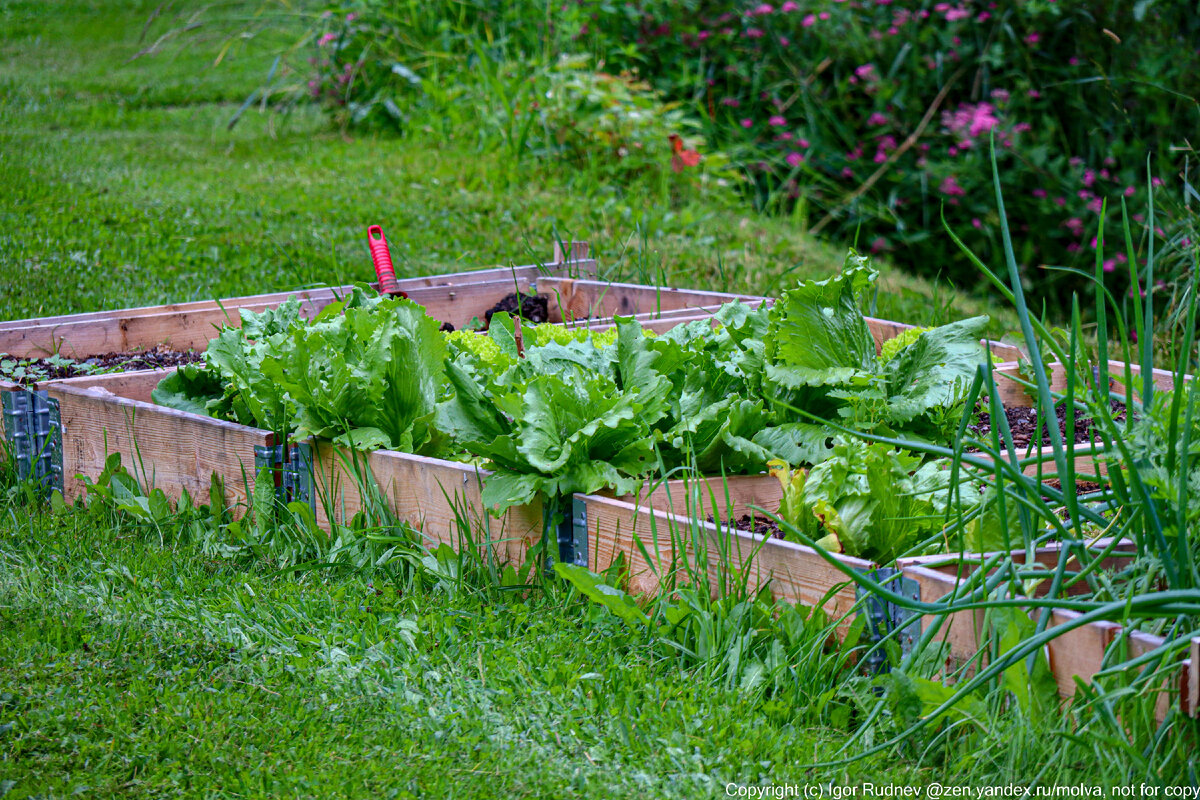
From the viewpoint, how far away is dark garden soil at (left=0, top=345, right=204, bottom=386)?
13.1 ft

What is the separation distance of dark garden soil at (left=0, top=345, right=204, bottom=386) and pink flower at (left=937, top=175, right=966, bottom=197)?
5.82 m

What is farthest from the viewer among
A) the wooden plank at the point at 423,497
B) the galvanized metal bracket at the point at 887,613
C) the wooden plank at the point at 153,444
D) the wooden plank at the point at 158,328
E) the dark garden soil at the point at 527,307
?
the dark garden soil at the point at 527,307

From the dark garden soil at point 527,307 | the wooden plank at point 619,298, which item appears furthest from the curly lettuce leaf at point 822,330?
the dark garden soil at point 527,307

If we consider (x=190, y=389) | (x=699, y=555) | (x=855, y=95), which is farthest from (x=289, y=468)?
(x=855, y=95)

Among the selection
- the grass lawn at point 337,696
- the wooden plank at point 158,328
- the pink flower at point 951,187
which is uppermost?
A: the pink flower at point 951,187

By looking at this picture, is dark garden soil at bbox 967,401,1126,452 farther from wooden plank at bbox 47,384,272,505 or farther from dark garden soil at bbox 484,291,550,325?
dark garden soil at bbox 484,291,550,325

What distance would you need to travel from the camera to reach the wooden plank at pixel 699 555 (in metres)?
2.36

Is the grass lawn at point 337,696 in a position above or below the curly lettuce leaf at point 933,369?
below

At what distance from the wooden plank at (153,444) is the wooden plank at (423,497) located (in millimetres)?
236

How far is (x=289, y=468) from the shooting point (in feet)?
10.5

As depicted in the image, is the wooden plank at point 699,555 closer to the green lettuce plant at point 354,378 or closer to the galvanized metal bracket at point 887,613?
the galvanized metal bracket at point 887,613

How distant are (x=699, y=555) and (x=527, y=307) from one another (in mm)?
2919

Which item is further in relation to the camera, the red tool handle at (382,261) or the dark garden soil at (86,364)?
the red tool handle at (382,261)

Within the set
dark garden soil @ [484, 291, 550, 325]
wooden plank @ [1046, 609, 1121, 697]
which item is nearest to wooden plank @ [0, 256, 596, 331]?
dark garden soil @ [484, 291, 550, 325]
